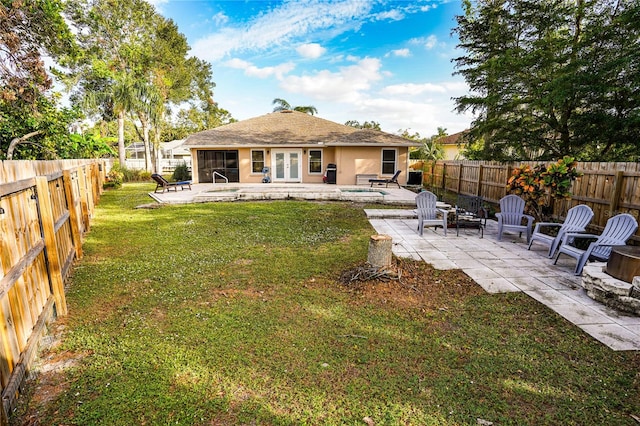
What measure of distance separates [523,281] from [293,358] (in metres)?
3.64

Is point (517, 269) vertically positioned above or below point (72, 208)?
below

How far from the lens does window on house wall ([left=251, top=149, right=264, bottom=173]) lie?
1767 cm

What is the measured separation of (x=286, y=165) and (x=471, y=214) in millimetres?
11883

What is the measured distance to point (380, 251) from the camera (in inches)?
178

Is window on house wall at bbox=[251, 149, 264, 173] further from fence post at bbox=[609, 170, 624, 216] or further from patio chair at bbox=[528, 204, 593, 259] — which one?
fence post at bbox=[609, 170, 624, 216]

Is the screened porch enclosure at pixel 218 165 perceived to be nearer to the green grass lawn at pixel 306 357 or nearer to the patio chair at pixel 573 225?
the green grass lawn at pixel 306 357

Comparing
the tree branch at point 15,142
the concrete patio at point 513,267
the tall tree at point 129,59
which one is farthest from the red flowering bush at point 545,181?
the tall tree at point 129,59

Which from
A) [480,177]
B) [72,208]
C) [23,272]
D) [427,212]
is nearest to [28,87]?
[72,208]

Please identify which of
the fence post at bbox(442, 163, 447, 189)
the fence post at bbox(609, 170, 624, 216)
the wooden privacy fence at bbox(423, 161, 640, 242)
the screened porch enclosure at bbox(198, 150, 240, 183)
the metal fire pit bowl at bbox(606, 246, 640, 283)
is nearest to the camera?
the metal fire pit bowl at bbox(606, 246, 640, 283)

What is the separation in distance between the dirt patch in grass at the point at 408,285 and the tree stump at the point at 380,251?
10cm

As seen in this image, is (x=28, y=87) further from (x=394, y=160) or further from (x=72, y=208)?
(x=394, y=160)

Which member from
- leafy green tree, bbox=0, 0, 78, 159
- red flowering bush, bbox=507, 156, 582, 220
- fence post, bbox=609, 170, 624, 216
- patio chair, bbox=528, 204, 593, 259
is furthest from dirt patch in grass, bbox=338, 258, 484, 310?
leafy green tree, bbox=0, 0, 78, 159

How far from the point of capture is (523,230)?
647cm

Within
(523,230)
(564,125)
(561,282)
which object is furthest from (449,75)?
(561,282)
